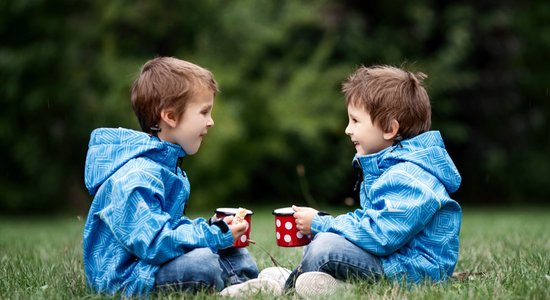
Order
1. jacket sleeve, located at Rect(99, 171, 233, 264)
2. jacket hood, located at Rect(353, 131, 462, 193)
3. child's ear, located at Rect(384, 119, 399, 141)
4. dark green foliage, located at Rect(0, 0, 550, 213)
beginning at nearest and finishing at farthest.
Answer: jacket sleeve, located at Rect(99, 171, 233, 264), jacket hood, located at Rect(353, 131, 462, 193), child's ear, located at Rect(384, 119, 399, 141), dark green foliage, located at Rect(0, 0, 550, 213)

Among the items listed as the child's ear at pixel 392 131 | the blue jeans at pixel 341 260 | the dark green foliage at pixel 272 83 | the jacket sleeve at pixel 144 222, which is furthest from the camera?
the dark green foliage at pixel 272 83

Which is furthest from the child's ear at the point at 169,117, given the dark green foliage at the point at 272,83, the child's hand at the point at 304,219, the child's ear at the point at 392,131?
the dark green foliage at the point at 272,83

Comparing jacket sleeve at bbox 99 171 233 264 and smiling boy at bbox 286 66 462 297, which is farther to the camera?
smiling boy at bbox 286 66 462 297

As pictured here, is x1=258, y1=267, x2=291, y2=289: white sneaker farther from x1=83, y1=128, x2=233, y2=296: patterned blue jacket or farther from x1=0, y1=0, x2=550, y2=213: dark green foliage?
x1=0, y1=0, x2=550, y2=213: dark green foliage

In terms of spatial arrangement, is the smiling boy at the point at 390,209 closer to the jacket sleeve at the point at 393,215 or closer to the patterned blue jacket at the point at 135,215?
the jacket sleeve at the point at 393,215

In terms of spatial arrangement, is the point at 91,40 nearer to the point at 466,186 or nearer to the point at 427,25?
the point at 427,25

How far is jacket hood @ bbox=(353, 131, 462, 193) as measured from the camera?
3.50 m

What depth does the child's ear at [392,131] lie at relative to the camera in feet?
12.0

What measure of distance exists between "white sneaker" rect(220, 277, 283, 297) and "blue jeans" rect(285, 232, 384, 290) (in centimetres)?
20

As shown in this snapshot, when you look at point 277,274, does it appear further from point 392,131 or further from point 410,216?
point 392,131

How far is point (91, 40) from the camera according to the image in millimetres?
11695

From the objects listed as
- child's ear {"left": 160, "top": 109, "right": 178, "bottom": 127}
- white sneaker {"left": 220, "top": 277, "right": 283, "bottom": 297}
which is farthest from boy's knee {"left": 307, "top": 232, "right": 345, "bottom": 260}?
child's ear {"left": 160, "top": 109, "right": 178, "bottom": 127}

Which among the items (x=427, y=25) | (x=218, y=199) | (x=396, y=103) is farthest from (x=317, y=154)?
(x=396, y=103)

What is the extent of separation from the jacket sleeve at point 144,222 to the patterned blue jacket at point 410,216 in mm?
709
